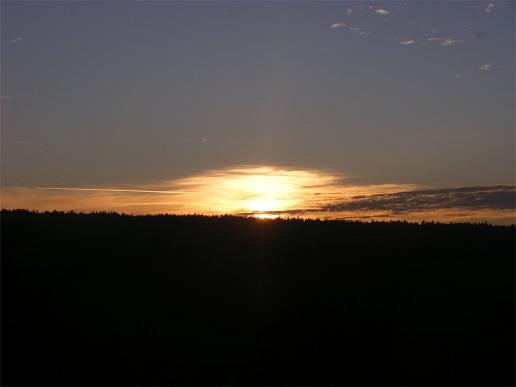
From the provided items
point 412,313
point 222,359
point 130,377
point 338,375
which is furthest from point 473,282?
point 130,377

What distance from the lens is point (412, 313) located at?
21.0m

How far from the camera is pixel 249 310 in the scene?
2117cm

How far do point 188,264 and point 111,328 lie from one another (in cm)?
618

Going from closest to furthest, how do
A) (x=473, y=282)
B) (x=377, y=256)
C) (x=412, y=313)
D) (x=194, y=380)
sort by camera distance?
(x=194, y=380) < (x=412, y=313) < (x=473, y=282) < (x=377, y=256)

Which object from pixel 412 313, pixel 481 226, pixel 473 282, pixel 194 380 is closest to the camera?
pixel 194 380

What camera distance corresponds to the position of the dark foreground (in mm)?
17844

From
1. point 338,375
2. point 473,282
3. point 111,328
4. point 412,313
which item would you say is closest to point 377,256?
point 473,282

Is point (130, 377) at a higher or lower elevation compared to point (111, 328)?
lower

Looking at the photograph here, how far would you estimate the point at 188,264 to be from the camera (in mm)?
25406

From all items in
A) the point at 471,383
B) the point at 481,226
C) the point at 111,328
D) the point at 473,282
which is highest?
the point at 481,226

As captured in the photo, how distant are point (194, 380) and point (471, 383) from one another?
7.64 m

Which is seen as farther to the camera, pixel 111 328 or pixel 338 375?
pixel 111 328

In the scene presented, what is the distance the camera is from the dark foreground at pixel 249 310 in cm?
1784

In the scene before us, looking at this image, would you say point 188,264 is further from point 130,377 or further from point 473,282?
point 473,282
